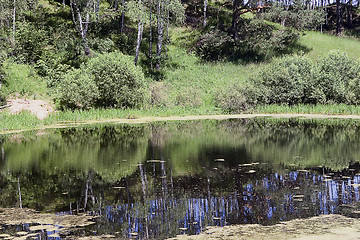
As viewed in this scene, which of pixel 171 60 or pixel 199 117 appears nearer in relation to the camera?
pixel 199 117

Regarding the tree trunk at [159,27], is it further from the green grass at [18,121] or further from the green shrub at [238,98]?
the green grass at [18,121]

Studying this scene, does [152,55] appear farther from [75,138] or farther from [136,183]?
[136,183]

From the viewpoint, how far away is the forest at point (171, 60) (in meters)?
33.8

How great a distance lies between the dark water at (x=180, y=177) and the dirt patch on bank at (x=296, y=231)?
0.34 metres

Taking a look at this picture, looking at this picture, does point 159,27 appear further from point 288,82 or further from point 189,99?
point 288,82

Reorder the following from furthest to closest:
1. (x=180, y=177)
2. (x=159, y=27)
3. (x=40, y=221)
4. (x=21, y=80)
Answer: (x=159, y=27)
(x=21, y=80)
(x=180, y=177)
(x=40, y=221)

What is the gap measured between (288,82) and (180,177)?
81.9 feet

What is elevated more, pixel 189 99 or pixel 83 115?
pixel 189 99

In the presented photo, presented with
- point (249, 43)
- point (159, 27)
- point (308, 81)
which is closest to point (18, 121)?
point (159, 27)

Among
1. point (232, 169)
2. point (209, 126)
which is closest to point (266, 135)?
point (209, 126)

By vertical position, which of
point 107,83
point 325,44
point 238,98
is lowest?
point 238,98

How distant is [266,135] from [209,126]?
552 cm

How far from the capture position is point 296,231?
24.9ft

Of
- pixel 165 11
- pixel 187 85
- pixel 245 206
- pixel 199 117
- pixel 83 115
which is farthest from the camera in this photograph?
pixel 165 11
